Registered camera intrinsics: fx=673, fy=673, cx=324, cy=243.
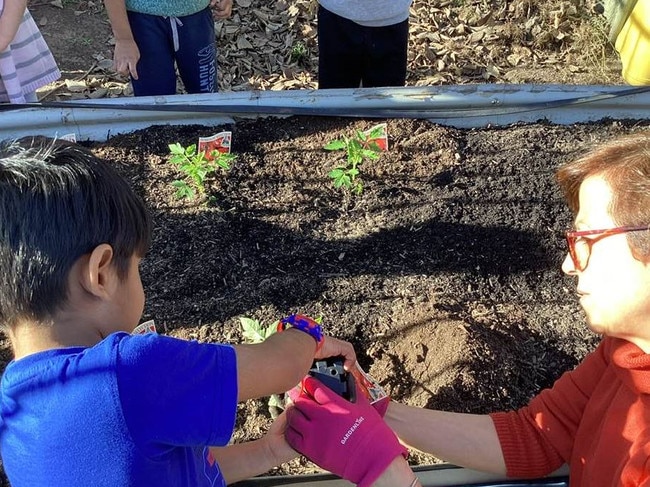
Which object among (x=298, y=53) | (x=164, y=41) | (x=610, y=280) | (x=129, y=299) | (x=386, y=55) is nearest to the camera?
(x=129, y=299)

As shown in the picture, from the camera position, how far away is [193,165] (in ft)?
8.00

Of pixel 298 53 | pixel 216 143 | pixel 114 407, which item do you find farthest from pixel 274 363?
pixel 298 53

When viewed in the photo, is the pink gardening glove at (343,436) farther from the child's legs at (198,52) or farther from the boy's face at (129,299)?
the child's legs at (198,52)

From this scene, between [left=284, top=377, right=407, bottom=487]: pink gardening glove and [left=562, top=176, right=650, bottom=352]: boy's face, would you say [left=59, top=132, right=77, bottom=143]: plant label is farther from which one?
[left=562, top=176, right=650, bottom=352]: boy's face

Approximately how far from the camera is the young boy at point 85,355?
1014 millimetres

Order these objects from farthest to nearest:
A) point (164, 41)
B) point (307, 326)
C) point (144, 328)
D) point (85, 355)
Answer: point (164, 41) → point (144, 328) → point (307, 326) → point (85, 355)

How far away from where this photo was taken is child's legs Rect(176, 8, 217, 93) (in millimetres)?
2738

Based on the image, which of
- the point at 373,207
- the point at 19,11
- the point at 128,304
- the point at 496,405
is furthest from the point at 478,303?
the point at 19,11

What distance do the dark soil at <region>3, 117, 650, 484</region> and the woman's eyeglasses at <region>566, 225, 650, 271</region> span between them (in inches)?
28.4

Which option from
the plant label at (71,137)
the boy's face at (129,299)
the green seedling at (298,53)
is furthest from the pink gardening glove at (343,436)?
the green seedling at (298,53)

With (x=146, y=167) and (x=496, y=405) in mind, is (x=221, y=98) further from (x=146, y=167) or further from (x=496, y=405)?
(x=496, y=405)

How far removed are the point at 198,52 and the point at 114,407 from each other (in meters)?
2.13

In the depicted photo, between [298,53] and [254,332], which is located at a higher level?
[298,53]

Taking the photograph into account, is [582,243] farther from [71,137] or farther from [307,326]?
[71,137]
